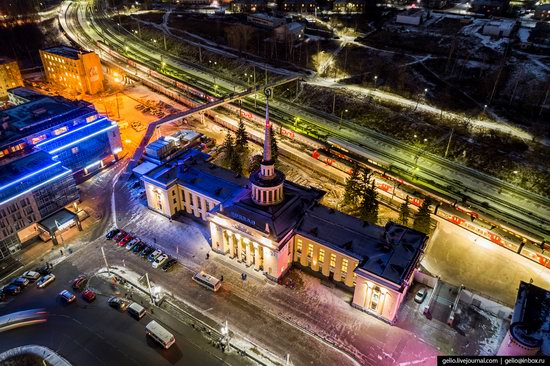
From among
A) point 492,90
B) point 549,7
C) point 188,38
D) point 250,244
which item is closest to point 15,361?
point 250,244

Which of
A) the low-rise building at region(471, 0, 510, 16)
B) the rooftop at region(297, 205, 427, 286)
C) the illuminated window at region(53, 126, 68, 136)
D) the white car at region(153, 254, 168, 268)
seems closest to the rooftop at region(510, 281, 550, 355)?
the rooftop at region(297, 205, 427, 286)

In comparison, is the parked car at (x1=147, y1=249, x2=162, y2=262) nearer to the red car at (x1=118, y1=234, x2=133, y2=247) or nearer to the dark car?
the dark car

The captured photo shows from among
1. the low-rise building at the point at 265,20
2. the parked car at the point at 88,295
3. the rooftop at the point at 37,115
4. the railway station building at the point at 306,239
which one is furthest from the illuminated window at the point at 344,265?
the low-rise building at the point at 265,20

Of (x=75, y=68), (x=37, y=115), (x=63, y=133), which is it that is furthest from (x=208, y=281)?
(x=75, y=68)

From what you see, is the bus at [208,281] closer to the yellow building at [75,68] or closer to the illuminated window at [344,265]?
the illuminated window at [344,265]

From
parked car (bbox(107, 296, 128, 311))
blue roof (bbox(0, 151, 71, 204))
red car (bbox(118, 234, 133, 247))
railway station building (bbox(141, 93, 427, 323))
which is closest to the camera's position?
railway station building (bbox(141, 93, 427, 323))

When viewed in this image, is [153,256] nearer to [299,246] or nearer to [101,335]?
[101,335]
